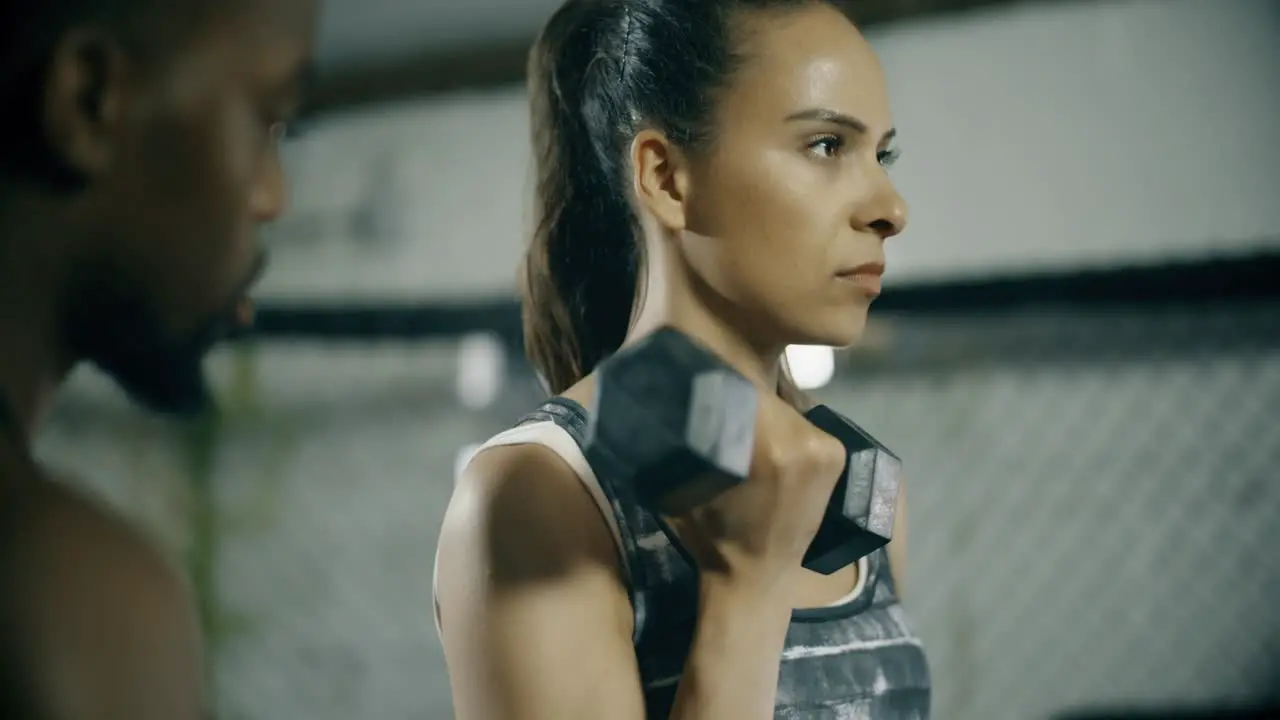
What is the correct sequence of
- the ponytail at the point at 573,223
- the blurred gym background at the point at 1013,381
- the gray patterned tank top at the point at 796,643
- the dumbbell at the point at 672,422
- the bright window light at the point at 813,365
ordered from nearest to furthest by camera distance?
the dumbbell at the point at 672,422, the gray patterned tank top at the point at 796,643, the ponytail at the point at 573,223, the bright window light at the point at 813,365, the blurred gym background at the point at 1013,381

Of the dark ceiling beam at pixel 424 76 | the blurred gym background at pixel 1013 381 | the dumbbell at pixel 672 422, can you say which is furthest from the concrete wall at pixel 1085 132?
the dumbbell at pixel 672 422

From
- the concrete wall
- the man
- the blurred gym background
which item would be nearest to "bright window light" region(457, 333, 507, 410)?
the blurred gym background

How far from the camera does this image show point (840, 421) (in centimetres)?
62

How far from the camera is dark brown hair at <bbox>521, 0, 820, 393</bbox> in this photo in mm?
675

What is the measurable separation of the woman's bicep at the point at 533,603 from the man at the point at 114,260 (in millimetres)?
218

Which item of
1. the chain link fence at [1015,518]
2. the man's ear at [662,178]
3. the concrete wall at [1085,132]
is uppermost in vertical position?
the concrete wall at [1085,132]

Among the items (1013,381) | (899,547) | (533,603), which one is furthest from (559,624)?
(1013,381)

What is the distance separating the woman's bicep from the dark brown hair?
183mm

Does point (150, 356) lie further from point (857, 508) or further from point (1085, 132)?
point (1085, 132)

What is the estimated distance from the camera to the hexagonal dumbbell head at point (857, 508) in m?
0.58

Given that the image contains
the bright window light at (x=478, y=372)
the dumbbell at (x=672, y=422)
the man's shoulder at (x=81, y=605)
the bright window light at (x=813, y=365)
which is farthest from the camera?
the bright window light at (x=478, y=372)

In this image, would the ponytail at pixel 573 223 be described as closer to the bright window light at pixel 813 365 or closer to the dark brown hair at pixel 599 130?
the dark brown hair at pixel 599 130

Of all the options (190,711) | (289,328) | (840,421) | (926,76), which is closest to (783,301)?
(840,421)

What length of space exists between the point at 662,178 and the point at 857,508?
0.24 metres
